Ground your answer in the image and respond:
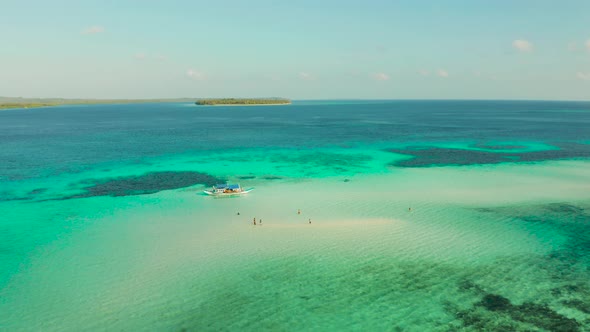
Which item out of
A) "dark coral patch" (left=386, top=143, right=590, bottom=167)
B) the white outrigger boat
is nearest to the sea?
the white outrigger boat

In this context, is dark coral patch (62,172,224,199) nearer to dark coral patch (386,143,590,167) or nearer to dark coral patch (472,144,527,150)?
dark coral patch (386,143,590,167)

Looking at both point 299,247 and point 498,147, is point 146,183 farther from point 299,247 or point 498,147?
point 498,147

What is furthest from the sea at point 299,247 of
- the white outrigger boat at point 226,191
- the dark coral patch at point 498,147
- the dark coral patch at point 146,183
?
the dark coral patch at point 498,147

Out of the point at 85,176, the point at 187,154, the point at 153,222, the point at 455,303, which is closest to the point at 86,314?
the point at 153,222

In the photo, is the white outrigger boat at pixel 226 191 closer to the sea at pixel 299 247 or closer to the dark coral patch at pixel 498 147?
the sea at pixel 299 247

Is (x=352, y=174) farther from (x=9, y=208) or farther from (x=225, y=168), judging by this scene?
(x=9, y=208)

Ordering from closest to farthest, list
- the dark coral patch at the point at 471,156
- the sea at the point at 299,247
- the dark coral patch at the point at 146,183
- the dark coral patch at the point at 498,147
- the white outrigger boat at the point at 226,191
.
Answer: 1. the sea at the point at 299,247
2. the white outrigger boat at the point at 226,191
3. the dark coral patch at the point at 146,183
4. the dark coral patch at the point at 471,156
5. the dark coral patch at the point at 498,147

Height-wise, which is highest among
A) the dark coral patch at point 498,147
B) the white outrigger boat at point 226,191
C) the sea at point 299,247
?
the dark coral patch at point 498,147
